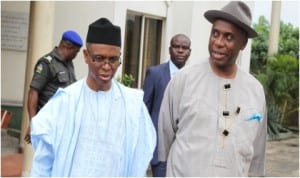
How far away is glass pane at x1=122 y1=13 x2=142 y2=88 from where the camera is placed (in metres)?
10.9

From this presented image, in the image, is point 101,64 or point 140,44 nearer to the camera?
point 101,64

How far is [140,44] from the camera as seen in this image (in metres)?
11.2

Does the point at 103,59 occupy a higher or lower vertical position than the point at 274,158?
higher

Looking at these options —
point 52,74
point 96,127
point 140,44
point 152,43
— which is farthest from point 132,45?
point 96,127

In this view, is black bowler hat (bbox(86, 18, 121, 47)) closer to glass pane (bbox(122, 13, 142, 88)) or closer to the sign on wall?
the sign on wall

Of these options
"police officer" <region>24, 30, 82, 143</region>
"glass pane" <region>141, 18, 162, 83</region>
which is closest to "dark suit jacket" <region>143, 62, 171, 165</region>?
"police officer" <region>24, 30, 82, 143</region>

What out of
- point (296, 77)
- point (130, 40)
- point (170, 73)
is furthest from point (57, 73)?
point (296, 77)

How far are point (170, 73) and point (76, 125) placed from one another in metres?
2.32

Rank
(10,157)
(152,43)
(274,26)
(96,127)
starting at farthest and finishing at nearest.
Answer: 1. (274,26)
2. (152,43)
3. (10,157)
4. (96,127)

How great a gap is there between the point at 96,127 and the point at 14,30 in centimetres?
708

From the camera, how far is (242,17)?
317cm

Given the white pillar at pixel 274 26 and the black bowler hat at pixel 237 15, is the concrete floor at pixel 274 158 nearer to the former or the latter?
the white pillar at pixel 274 26

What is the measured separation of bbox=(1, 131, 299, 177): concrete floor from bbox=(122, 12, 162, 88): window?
289cm

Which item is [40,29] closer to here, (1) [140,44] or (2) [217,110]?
(2) [217,110]
